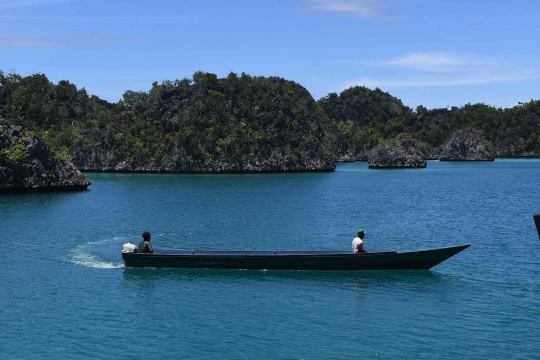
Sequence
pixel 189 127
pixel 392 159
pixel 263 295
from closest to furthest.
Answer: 1. pixel 263 295
2. pixel 189 127
3. pixel 392 159

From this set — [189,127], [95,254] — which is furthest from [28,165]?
[189,127]

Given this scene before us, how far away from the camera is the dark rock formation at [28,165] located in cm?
7400

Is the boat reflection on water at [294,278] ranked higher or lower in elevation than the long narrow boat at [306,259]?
lower

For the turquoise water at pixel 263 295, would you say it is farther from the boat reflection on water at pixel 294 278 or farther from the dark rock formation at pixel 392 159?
the dark rock formation at pixel 392 159

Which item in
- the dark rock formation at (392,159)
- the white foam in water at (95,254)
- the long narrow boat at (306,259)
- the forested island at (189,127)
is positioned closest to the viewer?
the long narrow boat at (306,259)

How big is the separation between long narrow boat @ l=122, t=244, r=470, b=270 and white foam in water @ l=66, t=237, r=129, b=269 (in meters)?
2.28

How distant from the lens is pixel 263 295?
27734 millimetres

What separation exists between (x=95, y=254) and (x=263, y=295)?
14.6 m

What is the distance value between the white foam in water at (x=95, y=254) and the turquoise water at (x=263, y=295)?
0.13 m

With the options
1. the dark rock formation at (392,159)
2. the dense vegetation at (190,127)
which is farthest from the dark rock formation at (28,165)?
the dark rock formation at (392,159)

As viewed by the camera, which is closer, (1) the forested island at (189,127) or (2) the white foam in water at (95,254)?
(2) the white foam in water at (95,254)

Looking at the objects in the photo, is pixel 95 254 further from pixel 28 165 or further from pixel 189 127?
pixel 189 127

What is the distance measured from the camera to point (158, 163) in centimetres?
14250

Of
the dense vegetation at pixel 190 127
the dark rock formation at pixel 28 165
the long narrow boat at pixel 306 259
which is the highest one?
the dense vegetation at pixel 190 127
